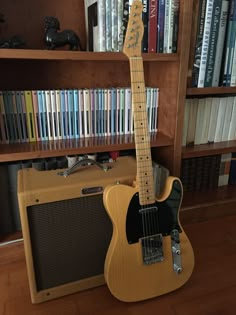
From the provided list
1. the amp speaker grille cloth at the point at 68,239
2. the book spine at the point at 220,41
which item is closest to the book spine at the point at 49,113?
the amp speaker grille cloth at the point at 68,239

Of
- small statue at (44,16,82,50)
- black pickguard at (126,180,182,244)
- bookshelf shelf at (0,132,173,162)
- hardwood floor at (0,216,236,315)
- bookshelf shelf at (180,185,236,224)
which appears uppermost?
small statue at (44,16,82,50)

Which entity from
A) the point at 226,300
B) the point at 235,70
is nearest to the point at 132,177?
the point at 226,300

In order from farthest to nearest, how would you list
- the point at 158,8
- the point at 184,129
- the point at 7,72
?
the point at 184,129 < the point at 7,72 < the point at 158,8

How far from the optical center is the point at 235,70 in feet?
3.48

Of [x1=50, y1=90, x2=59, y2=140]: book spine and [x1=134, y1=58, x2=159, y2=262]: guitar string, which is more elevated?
[x1=50, y1=90, x2=59, y2=140]: book spine

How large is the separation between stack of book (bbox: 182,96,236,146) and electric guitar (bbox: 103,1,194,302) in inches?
16.2

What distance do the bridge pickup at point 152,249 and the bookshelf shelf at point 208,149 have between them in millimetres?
423

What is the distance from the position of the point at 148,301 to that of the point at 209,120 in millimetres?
770

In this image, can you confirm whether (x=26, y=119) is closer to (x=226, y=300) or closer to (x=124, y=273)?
(x=124, y=273)

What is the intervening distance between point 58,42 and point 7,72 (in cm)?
28

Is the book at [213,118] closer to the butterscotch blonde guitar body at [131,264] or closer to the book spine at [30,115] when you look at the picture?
the butterscotch blonde guitar body at [131,264]

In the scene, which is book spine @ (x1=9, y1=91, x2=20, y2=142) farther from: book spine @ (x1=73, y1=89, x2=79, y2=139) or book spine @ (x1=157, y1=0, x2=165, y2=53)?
book spine @ (x1=157, y1=0, x2=165, y2=53)

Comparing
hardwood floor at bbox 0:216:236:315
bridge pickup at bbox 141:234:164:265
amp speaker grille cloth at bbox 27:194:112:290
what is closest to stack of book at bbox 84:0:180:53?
amp speaker grille cloth at bbox 27:194:112:290

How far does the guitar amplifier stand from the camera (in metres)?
0.77
